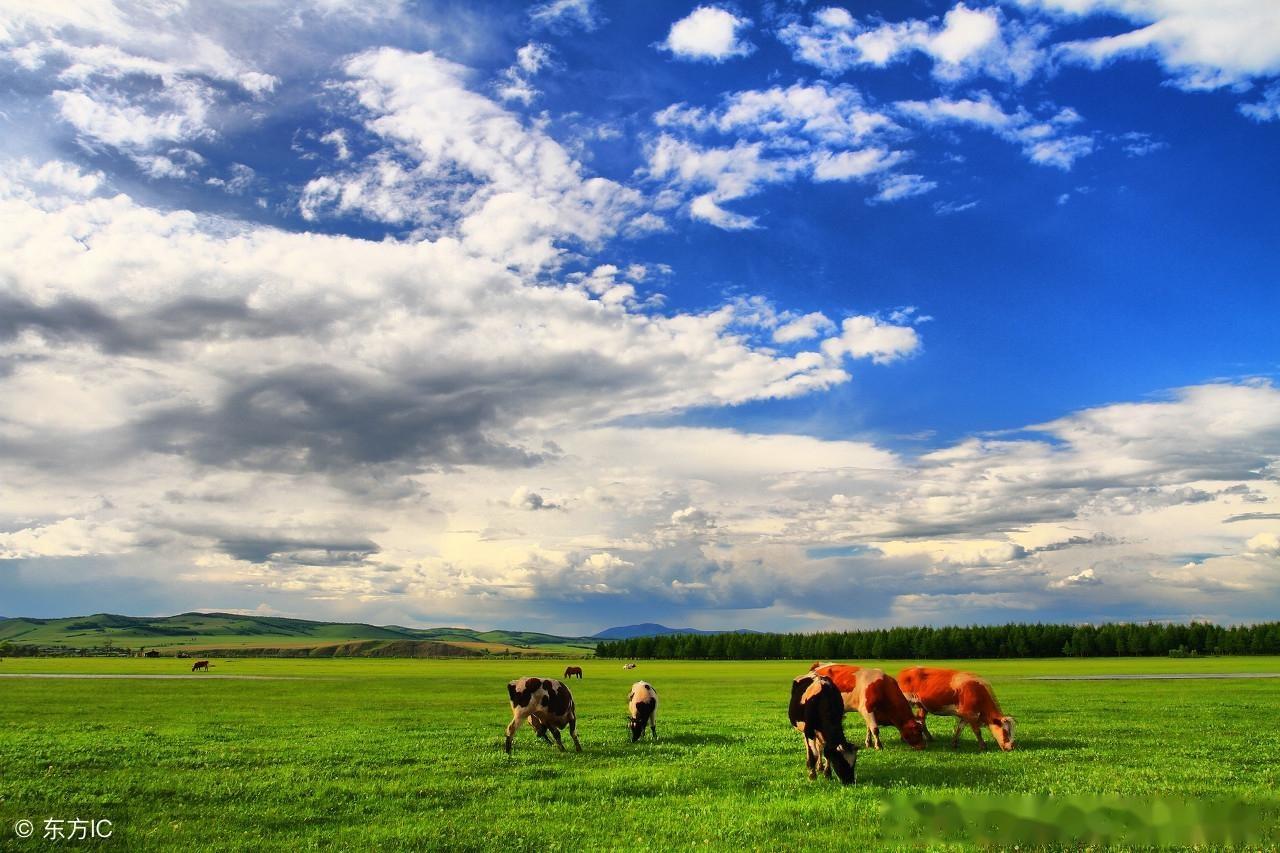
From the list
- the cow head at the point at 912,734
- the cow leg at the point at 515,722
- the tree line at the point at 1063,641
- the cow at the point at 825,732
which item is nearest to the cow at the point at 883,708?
the cow head at the point at 912,734

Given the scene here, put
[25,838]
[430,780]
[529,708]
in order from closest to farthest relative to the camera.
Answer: [25,838] < [430,780] < [529,708]

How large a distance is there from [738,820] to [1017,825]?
449 centimetres

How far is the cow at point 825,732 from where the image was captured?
1667cm

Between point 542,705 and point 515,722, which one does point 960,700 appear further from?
point 515,722

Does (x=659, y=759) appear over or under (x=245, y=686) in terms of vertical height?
over

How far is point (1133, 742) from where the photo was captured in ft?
75.8

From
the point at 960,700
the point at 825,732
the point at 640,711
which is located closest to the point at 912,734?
the point at 960,700

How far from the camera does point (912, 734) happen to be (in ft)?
70.6

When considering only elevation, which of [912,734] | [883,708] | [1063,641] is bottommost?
[1063,641]

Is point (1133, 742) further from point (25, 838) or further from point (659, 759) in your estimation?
point (25, 838)

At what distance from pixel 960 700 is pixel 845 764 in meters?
7.70

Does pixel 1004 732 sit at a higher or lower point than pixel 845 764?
lower

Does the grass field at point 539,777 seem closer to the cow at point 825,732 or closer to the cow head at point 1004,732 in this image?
the cow at point 825,732

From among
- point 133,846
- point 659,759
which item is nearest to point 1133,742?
point 659,759
